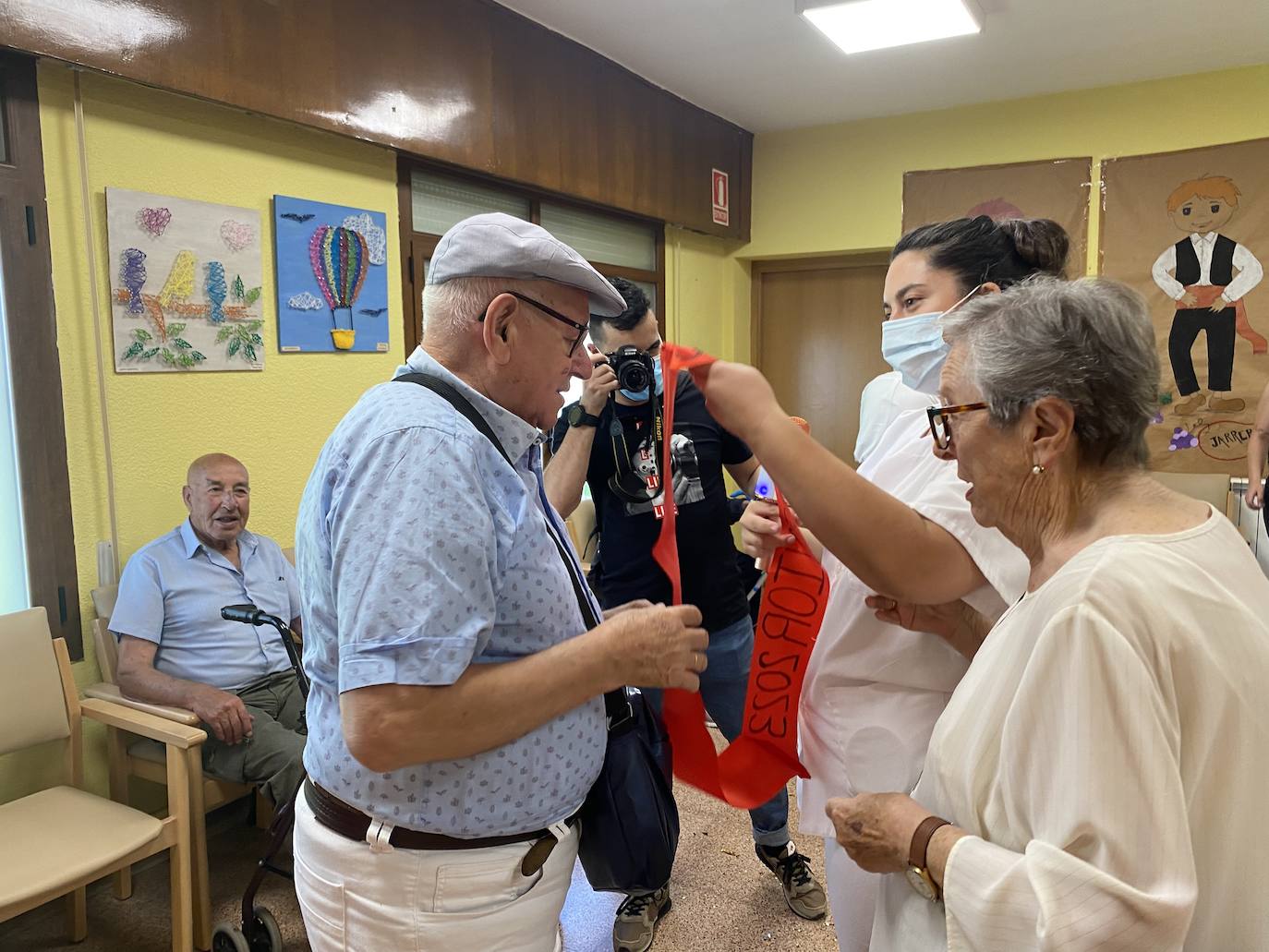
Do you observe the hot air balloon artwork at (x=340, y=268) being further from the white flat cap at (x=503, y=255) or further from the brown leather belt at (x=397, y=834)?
the brown leather belt at (x=397, y=834)

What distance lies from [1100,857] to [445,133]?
130 inches

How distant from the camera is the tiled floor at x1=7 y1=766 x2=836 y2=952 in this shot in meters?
2.31

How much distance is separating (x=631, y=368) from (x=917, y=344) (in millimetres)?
1083

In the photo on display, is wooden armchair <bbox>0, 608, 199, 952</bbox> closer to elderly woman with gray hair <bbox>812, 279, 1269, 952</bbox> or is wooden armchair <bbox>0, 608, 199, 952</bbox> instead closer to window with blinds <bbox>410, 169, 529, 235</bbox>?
elderly woman with gray hair <bbox>812, 279, 1269, 952</bbox>

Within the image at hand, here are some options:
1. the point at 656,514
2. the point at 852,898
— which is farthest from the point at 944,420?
the point at 656,514

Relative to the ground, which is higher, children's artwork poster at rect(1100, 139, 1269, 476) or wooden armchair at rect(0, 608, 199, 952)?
children's artwork poster at rect(1100, 139, 1269, 476)

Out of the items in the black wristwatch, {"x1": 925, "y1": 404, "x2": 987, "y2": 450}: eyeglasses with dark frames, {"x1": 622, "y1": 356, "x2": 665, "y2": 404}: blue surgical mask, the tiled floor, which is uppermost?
{"x1": 622, "y1": 356, "x2": 665, "y2": 404}: blue surgical mask

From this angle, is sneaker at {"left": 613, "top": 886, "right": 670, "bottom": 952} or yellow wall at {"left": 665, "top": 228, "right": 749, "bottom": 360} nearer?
sneaker at {"left": 613, "top": 886, "right": 670, "bottom": 952}

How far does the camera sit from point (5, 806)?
84.2 inches

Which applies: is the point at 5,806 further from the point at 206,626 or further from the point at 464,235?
the point at 464,235

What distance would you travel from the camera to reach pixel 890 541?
1007 mm

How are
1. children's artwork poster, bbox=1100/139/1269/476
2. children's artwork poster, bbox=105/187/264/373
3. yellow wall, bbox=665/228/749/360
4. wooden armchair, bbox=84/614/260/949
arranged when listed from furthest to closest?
yellow wall, bbox=665/228/749/360
children's artwork poster, bbox=1100/139/1269/476
children's artwork poster, bbox=105/187/264/373
wooden armchair, bbox=84/614/260/949

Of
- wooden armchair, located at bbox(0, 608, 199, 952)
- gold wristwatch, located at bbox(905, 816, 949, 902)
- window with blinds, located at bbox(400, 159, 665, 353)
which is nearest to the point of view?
gold wristwatch, located at bbox(905, 816, 949, 902)

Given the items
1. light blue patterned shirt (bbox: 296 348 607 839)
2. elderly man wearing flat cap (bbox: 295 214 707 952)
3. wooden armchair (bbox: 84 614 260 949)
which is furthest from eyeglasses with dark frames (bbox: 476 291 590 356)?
wooden armchair (bbox: 84 614 260 949)
